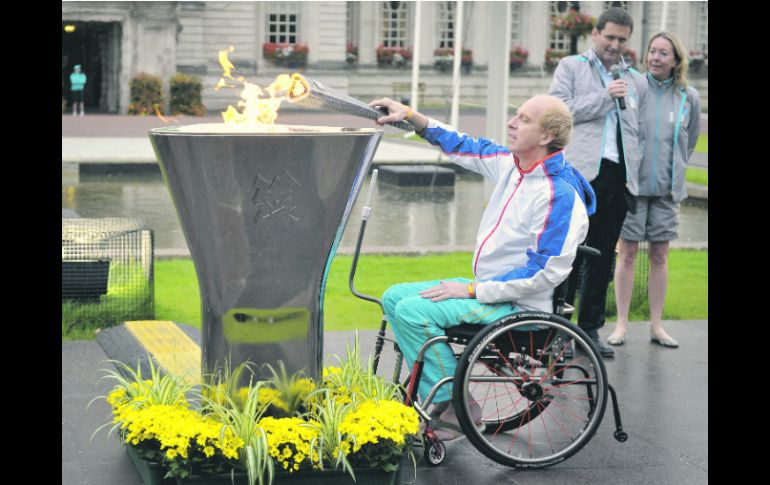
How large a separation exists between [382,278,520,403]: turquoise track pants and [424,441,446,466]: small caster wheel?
196 mm

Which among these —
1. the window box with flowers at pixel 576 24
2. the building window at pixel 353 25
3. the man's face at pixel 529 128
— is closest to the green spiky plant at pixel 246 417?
the man's face at pixel 529 128

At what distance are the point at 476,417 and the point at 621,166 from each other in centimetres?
221

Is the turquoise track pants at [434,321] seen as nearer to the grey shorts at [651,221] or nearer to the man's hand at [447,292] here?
the man's hand at [447,292]

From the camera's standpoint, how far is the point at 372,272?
30.2ft

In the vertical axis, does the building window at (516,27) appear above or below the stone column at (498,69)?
above

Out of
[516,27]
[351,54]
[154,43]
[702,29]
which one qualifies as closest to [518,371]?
[154,43]

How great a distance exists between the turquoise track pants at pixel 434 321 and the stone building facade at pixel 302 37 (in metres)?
30.2

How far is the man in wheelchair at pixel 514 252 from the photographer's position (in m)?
4.55

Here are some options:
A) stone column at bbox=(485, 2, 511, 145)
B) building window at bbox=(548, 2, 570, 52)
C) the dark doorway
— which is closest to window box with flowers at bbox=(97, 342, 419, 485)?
stone column at bbox=(485, 2, 511, 145)

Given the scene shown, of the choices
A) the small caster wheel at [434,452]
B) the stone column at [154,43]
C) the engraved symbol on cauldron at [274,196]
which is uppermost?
the stone column at [154,43]

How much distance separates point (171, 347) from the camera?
17.3 ft
